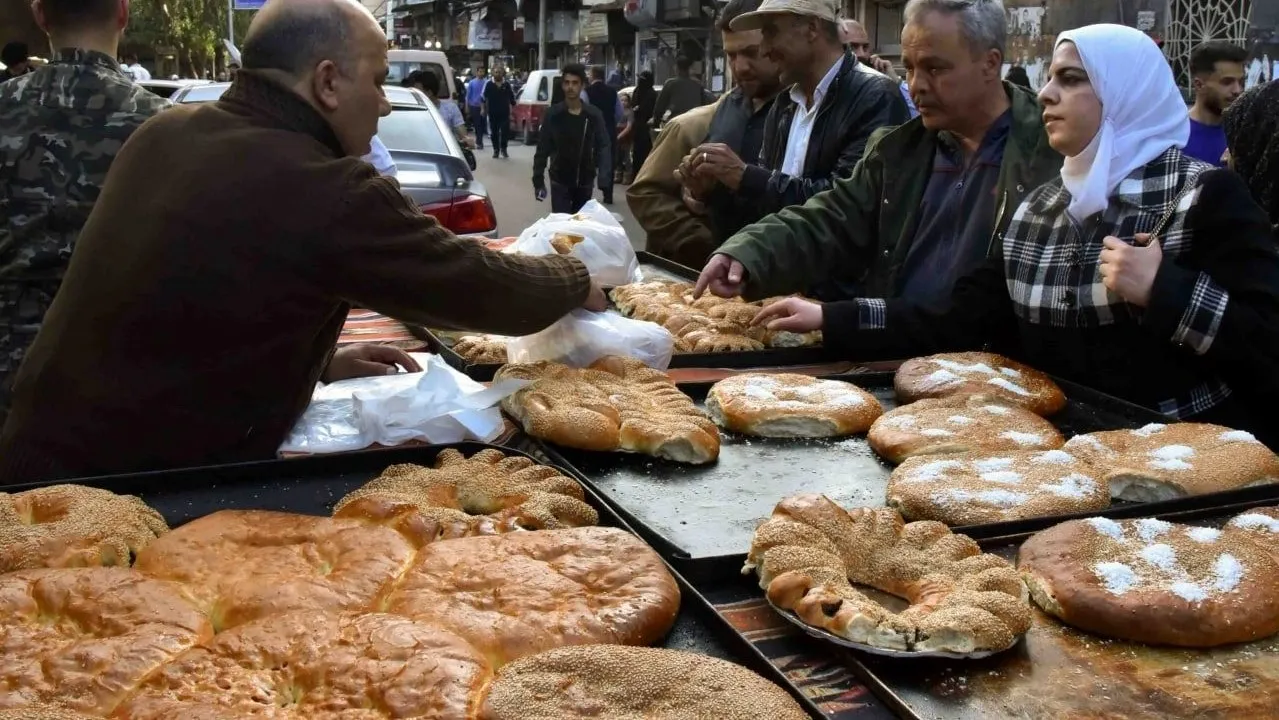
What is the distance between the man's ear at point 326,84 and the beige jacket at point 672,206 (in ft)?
10.4

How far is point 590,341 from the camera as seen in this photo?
10.3 ft

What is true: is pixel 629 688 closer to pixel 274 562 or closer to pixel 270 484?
pixel 274 562

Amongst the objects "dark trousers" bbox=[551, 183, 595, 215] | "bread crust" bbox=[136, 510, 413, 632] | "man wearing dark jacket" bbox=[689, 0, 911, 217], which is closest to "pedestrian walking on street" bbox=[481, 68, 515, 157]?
"dark trousers" bbox=[551, 183, 595, 215]

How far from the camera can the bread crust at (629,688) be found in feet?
4.40

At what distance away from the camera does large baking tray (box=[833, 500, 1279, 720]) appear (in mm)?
1490

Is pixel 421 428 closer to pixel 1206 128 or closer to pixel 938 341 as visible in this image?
pixel 938 341

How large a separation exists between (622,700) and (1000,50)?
111 inches

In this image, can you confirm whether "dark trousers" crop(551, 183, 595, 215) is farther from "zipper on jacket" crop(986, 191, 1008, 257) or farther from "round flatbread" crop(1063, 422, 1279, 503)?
"round flatbread" crop(1063, 422, 1279, 503)

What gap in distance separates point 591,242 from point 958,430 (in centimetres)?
157

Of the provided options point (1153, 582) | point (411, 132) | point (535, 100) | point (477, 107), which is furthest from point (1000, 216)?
point (477, 107)

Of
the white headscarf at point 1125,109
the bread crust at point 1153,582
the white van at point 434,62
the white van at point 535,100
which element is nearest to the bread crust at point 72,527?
the bread crust at point 1153,582

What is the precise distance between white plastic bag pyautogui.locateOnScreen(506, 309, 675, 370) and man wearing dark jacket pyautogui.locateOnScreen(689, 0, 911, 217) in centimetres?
146

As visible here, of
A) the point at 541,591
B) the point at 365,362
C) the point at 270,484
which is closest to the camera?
the point at 541,591

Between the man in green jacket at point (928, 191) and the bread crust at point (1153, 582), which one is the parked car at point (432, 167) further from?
the bread crust at point (1153, 582)
